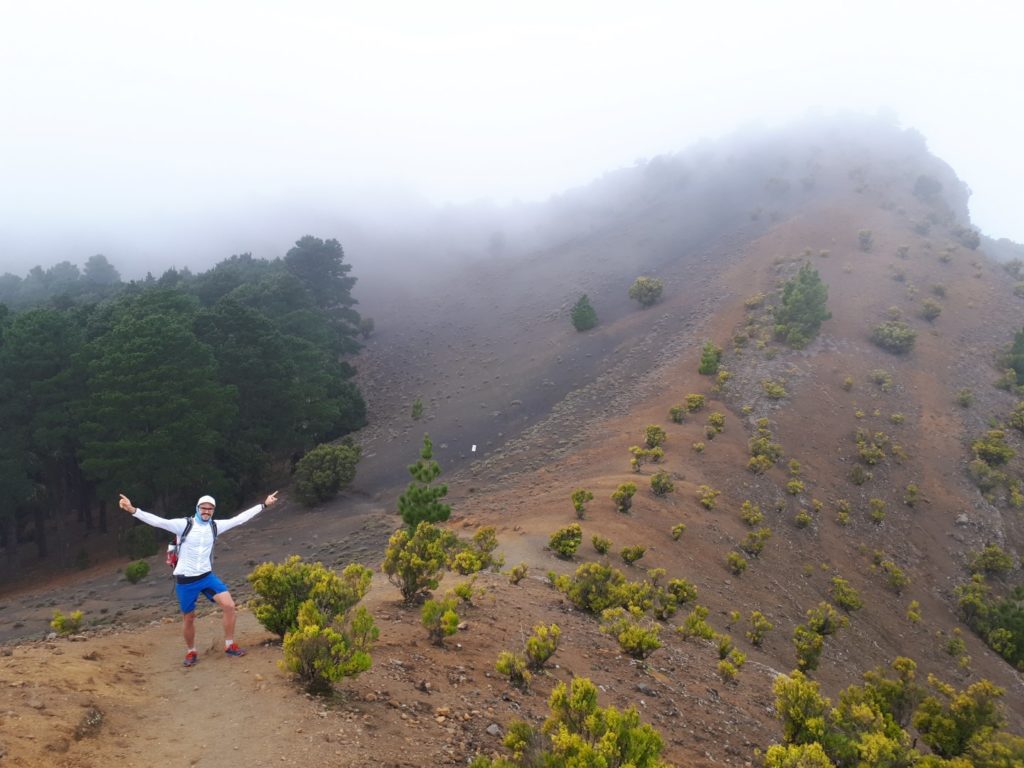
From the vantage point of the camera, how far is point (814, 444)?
2645cm

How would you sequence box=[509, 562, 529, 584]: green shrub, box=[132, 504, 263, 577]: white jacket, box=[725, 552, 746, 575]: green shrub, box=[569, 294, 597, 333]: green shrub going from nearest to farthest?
1. box=[132, 504, 263, 577]: white jacket
2. box=[509, 562, 529, 584]: green shrub
3. box=[725, 552, 746, 575]: green shrub
4. box=[569, 294, 597, 333]: green shrub

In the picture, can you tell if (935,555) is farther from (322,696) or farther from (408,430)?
(408,430)

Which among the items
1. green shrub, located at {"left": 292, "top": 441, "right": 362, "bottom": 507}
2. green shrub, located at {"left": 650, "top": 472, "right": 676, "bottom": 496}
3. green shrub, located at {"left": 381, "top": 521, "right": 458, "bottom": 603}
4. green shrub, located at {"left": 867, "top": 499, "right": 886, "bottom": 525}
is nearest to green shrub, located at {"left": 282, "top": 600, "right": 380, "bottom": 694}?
green shrub, located at {"left": 381, "top": 521, "right": 458, "bottom": 603}

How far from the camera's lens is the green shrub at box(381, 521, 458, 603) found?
10148mm

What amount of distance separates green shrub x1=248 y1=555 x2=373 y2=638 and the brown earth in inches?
24.3

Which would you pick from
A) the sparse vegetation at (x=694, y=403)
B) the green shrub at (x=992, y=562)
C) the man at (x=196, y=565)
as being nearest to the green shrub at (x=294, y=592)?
the man at (x=196, y=565)

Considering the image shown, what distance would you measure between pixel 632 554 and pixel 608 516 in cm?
308

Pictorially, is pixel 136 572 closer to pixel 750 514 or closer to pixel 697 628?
pixel 697 628

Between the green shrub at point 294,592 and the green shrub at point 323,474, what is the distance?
69.8ft

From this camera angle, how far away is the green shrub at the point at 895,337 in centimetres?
3434

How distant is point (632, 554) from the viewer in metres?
15.5

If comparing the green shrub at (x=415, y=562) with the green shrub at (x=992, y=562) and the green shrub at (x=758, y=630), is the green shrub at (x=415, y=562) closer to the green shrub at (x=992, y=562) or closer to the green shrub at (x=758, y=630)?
the green shrub at (x=758, y=630)

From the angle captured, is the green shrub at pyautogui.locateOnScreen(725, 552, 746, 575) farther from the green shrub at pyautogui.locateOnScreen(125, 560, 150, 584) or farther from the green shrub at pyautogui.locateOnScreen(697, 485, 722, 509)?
the green shrub at pyautogui.locateOnScreen(125, 560, 150, 584)

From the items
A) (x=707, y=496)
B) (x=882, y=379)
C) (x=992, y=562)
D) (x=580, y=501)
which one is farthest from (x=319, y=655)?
(x=882, y=379)
